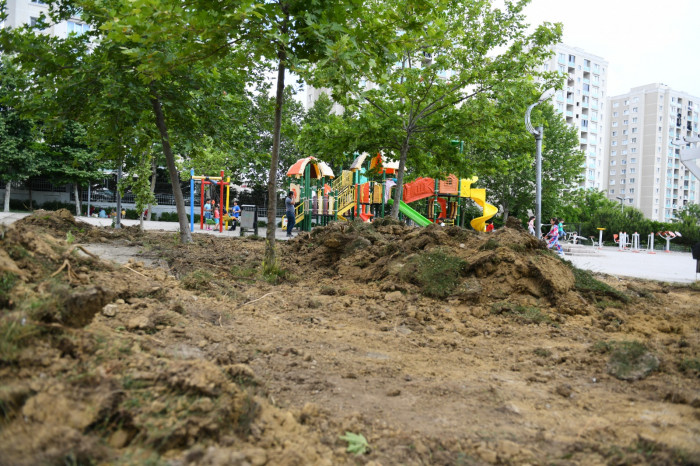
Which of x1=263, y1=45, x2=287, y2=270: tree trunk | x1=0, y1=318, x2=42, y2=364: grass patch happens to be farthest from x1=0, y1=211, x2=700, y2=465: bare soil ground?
x1=263, y1=45, x2=287, y2=270: tree trunk

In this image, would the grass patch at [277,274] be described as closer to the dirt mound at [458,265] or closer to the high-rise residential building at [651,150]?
the dirt mound at [458,265]

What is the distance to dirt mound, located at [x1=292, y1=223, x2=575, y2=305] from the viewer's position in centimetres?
647

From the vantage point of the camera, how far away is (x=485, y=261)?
6.88 m

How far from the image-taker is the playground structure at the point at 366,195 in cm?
2269

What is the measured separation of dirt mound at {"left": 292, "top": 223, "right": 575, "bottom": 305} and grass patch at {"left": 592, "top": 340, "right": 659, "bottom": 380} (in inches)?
86.8

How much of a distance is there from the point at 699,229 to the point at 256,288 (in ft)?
157

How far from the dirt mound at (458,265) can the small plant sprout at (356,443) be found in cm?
405

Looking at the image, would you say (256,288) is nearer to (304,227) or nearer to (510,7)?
(510,7)

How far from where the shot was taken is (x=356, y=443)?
2.46 meters

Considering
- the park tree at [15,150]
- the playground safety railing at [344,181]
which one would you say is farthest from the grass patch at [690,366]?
the park tree at [15,150]

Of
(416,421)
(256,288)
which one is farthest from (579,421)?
(256,288)

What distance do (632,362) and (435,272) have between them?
11.0ft

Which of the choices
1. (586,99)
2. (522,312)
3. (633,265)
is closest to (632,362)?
(522,312)

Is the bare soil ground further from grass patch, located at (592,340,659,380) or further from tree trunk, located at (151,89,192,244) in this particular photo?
tree trunk, located at (151,89,192,244)
